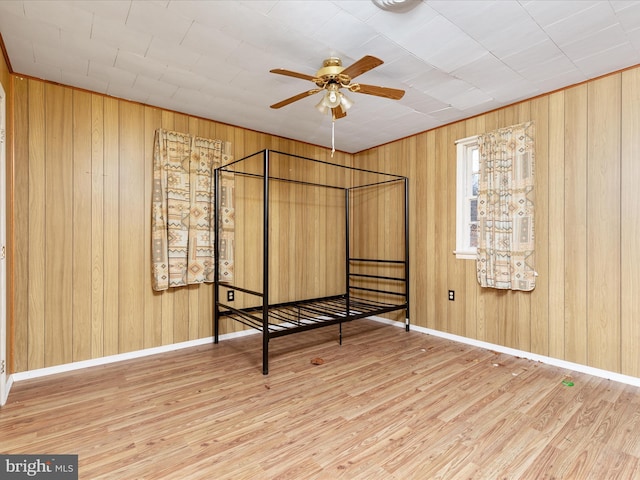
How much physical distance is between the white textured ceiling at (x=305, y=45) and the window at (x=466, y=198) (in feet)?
1.92

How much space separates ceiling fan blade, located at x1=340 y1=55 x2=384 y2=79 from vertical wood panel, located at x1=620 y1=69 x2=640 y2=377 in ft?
6.94

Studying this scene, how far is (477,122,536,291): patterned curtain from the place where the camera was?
3.00m

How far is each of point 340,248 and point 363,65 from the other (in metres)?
2.99

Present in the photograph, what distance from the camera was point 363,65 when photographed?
1943 mm

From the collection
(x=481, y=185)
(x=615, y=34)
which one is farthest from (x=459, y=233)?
(x=615, y=34)

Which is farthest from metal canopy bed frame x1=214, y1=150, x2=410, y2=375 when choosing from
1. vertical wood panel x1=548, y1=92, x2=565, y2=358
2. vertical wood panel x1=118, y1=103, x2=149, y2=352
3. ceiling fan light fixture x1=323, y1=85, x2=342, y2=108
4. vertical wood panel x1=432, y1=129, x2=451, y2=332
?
vertical wood panel x1=548, y1=92, x2=565, y2=358

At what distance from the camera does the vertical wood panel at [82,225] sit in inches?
109

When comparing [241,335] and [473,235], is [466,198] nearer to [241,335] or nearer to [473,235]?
[473,235]

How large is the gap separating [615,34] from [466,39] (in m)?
0.92

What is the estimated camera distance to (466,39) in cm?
213

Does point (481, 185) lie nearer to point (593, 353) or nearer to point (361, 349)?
point (593, 353)

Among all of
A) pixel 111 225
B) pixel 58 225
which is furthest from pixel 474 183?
pixel 58 225

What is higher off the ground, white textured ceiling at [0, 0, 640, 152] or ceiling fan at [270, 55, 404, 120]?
white textured ceiling at [0, 0, 640, 152]

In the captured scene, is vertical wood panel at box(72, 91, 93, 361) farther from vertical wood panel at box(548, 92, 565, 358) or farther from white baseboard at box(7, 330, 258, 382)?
vertical wood panel at box(548, 92, 565, 358)
